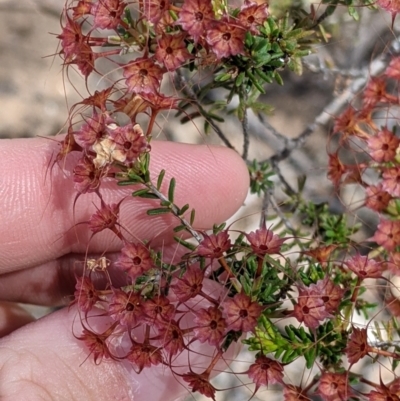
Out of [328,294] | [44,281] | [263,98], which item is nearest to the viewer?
[328,294]

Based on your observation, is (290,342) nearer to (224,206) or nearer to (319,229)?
(224,206)

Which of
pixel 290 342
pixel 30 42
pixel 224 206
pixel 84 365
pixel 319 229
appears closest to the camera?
pixel 290 342

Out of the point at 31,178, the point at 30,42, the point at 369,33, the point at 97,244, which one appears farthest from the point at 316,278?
the point at 30,42

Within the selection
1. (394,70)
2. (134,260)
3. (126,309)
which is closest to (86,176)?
(134,260)

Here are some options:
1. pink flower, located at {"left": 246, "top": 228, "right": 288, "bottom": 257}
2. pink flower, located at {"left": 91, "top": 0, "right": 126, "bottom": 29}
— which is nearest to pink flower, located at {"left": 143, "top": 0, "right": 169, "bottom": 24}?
pink flower, located at {"left": 91, "top": 0, "right": 126, "bottom": 29}

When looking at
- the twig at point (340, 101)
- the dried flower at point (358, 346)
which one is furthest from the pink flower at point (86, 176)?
the twig at point (340, 101)

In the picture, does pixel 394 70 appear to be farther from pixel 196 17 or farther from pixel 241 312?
pixel 241 312

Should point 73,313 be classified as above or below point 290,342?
below

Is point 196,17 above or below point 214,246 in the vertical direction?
above
